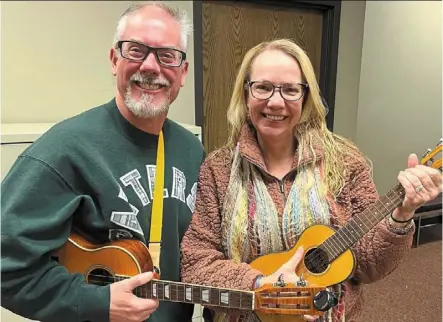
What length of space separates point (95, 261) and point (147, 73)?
490 millimetres

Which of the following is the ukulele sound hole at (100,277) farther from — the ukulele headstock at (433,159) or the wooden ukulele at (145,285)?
the ukulele headstock at (433,159)

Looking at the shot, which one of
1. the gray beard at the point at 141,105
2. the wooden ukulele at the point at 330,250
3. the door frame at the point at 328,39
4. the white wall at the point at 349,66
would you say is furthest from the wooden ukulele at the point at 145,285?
the white wall at the point at 349,66

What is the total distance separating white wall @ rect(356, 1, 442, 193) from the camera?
3367mm

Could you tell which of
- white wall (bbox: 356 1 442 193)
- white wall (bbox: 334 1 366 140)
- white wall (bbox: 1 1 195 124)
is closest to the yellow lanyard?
white wall (bbox: 1 1 195 124)

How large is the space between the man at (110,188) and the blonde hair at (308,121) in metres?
0.18

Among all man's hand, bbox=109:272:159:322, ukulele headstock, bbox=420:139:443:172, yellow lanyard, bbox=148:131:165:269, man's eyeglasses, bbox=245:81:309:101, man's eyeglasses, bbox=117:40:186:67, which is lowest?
man's hand, bbox=109:272:159:322

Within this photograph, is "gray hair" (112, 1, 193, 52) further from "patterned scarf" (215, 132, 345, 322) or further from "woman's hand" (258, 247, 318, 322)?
"woman's hand" (258, 247, 318, 322)

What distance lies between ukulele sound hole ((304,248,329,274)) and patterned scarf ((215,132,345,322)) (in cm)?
5

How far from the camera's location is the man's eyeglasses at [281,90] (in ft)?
3.89

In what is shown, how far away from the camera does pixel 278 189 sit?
1219 millimetres

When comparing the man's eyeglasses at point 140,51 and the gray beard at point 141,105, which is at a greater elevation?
the man's eyeglasses at point 140,51

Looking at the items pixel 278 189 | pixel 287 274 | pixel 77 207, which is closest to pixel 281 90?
pixel 278 189

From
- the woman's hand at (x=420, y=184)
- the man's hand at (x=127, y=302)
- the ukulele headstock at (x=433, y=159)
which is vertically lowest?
the man's hand at (x=127, y=302)

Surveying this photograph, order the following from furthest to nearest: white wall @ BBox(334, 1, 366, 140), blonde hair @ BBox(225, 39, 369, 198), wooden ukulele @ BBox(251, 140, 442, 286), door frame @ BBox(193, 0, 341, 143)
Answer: white wall @ BBox(334, 1, 366, 140) < door frame @ BBox(193, 0, 341, 143) < blonde hair @ BBox(225, 39, 369, 198) < wooden ukulele @ BBox(251, 140, 442, 286)
